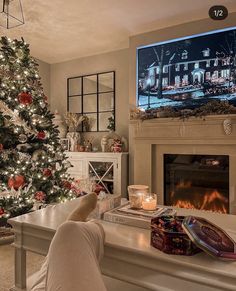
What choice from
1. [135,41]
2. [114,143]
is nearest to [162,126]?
[114,143]

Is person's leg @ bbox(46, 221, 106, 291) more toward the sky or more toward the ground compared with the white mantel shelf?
more toward the ground

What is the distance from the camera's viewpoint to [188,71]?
3.31 meters

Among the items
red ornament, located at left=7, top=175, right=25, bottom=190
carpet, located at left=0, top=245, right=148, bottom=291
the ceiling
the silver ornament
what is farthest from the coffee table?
the ceiling

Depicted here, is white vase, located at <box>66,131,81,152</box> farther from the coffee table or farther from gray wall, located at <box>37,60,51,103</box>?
the coffee table

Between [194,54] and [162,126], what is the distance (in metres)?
1.00

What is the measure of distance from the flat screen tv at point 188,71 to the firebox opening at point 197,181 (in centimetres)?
72

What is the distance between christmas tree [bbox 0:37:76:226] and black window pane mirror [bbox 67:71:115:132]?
57.8 inches

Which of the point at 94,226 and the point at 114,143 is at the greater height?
the point at 114,143

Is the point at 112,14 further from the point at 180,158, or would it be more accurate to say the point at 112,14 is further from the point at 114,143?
the point at 180,158

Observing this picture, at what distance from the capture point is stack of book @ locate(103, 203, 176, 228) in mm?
1346

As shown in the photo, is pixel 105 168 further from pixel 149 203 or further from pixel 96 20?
pixel 149 203

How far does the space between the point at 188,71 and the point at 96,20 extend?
1381mm

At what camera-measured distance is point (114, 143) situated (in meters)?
3.98

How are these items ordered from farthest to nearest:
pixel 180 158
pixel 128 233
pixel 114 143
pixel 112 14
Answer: pixel 114 143 < pixel 180 158 < pixel 112 14 < pixel 128 233
